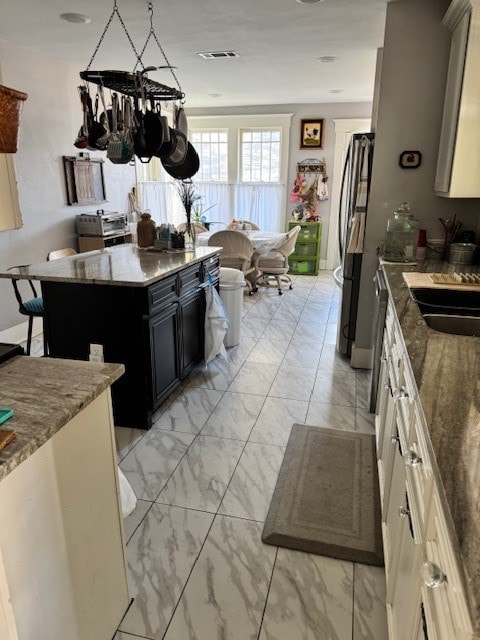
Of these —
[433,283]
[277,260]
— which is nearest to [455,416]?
[433,283]

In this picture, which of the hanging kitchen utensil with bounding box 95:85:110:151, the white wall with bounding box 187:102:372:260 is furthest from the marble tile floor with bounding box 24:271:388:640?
the white wall with bounding box 187:102:372:260

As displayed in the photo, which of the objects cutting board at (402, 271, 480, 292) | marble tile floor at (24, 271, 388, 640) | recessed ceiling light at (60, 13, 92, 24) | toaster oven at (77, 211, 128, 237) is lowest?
marble tile floor at (24, 271, 388, 640)

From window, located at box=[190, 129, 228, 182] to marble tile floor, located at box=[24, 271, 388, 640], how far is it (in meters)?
5.03

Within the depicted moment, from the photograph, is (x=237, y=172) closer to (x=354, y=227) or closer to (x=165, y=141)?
(x=354, y=227)

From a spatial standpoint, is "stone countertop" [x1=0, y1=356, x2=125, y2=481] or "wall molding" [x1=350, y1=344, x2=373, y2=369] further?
"wall molding" [x1=350, y1=344, x2=373, y2=369]

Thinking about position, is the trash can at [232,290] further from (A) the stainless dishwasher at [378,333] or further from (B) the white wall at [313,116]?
(B) the white wall at [313,116]

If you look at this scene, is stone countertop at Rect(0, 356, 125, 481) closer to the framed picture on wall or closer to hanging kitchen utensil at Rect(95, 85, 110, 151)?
hanging kitchen utensil at Rect(95, 85, 110, 151)

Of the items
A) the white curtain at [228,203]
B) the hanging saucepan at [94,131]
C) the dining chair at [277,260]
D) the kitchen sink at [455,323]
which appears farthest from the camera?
the white curtain at [228,203]

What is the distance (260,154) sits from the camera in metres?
7.70

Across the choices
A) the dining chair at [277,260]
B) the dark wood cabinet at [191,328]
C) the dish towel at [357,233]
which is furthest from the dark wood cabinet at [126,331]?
the dining chair at [277,260]

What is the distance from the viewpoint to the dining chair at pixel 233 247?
523cm

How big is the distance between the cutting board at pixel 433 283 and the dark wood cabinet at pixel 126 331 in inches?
55.5

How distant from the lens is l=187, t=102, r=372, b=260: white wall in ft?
23.3

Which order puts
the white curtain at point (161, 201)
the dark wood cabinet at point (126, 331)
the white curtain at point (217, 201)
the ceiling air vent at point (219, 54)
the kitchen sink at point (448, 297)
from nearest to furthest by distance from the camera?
the kitchen sink at point (448, 297), the dark wood cabinet at point (126, 331), the ceiling air vent at point (219, 54), the white curtain at point (161, 201), the white curtain at point (217, 201)
